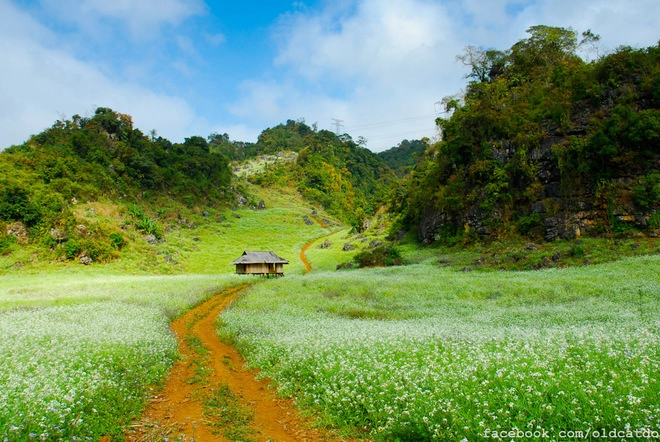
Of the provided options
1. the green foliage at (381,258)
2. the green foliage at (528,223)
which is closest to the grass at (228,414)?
the green foliage at (381,258)

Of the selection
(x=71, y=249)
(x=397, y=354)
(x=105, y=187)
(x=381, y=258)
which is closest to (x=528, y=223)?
(x=381, y=258)

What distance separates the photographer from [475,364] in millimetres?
9586

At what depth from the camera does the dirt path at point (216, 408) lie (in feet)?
29.8

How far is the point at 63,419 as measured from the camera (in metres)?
7.90

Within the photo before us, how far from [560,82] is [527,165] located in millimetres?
12141

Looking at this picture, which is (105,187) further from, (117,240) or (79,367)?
(79,367)

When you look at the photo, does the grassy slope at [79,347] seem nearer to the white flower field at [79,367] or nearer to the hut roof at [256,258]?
the white flower field at [79,367]

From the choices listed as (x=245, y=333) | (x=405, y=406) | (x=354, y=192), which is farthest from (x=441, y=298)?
Answer: (x=354, y=192)

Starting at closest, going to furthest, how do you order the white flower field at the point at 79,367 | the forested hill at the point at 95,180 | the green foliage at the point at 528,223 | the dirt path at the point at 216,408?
the white flower field at the point at 79,367 → the dirt path at the point at 216,408 → the green foliage at the point at 528,223 → the forested hill at the point at 95,180

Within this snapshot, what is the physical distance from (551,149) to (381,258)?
24.8 metres

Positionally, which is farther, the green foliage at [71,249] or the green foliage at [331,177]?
the green foliage at [331,177]

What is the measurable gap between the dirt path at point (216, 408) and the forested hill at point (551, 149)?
40153 millimetres

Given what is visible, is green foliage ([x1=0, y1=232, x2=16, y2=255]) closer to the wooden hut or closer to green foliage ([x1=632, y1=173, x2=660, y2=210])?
the wooden hut

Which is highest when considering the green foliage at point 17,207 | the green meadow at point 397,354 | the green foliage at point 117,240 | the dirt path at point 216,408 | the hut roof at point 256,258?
the green foliage at point 17,207
